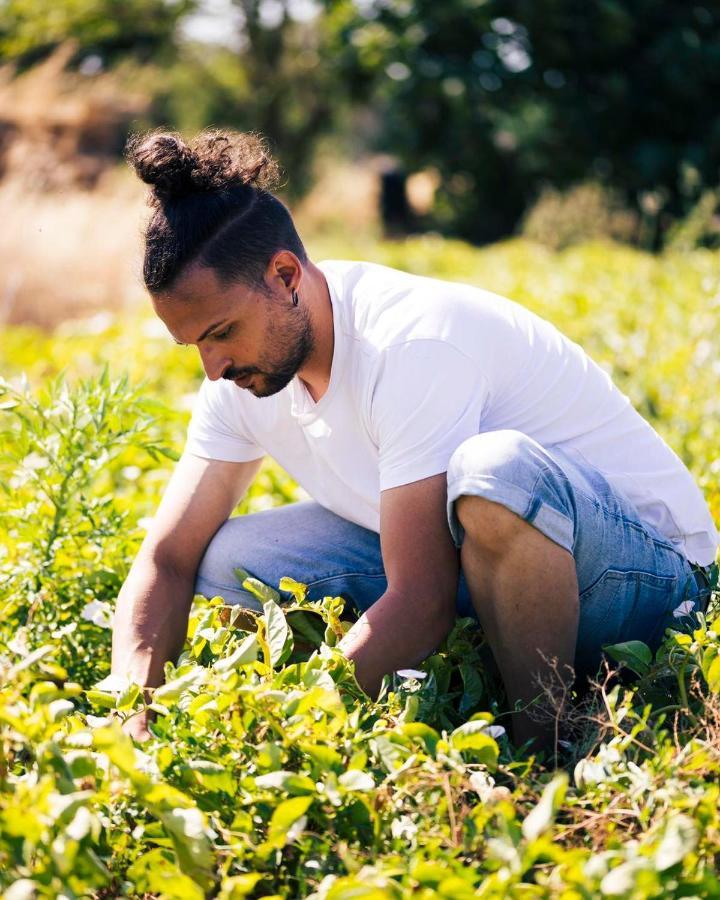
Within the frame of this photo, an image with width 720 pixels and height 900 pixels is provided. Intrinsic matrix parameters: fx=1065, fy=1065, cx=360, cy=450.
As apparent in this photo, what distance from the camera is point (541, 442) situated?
7.88 ft

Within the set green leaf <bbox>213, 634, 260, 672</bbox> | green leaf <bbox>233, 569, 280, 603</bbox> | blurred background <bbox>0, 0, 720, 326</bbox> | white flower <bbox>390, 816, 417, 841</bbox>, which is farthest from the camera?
blurred background <bbox>0, 0, 720, 326</bbox>

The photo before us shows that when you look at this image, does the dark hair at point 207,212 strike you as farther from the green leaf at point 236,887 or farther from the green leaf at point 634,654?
the green leaf at point 236,887

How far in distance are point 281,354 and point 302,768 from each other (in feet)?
3.12

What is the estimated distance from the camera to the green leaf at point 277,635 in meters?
2.03

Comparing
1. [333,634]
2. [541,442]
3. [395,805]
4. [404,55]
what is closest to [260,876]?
[395,805]

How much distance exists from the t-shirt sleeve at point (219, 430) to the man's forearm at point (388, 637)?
750 mm

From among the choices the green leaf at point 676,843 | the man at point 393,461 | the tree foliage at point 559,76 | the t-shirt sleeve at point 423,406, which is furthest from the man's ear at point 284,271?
the tree foliage at point 559,76

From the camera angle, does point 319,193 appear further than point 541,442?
Yes

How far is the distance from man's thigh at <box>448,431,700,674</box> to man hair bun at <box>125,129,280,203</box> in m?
0.85

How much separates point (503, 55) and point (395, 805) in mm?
13800

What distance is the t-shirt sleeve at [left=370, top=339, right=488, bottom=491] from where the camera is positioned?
7.02 ft

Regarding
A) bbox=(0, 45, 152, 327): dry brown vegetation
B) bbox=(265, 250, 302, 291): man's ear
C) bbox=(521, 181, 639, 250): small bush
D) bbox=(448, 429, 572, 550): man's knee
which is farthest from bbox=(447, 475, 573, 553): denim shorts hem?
bbox=(521, 181, 639, 250): small bush

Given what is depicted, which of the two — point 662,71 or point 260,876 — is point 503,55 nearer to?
point 662,71

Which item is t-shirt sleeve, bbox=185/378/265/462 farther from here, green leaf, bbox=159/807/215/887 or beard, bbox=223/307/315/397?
green leaf, bbox=159/807/215/887
